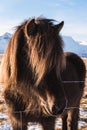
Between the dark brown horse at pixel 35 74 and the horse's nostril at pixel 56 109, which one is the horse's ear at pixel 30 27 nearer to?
the dark brown horse at pixel 35 74

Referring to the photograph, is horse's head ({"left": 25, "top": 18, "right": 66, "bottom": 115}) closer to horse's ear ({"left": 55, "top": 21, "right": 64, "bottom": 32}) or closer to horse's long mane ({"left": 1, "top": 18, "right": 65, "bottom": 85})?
horse's long mane ({"left": 1, "top": 18, "right": 65, "bottom": 85})

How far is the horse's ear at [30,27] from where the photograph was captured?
3.54m

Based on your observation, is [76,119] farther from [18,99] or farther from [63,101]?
[63,101]

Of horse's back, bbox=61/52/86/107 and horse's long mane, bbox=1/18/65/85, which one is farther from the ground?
horse's long mane, bbox=1/18/65/85

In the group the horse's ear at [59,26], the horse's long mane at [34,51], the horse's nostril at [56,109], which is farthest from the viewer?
the horse's ear at [59,26]

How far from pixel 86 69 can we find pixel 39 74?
145 inches

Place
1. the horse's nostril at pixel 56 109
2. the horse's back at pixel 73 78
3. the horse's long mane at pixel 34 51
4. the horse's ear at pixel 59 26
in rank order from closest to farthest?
the horse's nostril at pixel 56 109 < the horse's long mane at pixel 34 51 < the horse's ear at pixel 59 26 < the horse's back at pixel 73 78

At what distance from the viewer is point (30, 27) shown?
3.54 metres

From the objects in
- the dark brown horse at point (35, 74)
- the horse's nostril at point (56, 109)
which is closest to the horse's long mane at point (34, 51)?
the dark brown horse at point (35, 74)

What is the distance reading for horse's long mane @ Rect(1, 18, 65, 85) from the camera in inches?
139

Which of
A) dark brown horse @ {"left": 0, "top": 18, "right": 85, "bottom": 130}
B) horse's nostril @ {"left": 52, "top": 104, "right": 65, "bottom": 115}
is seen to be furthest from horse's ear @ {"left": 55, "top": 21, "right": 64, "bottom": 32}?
horse's nostril @ {"left": 52, "top": 104, "right": 65, "bottom": 115}

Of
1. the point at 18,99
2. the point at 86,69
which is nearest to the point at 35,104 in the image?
the point at 18,99

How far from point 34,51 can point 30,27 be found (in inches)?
11.2

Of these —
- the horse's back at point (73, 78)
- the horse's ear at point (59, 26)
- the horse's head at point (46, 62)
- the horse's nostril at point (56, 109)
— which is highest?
the horse's ear at point (59, 26)
